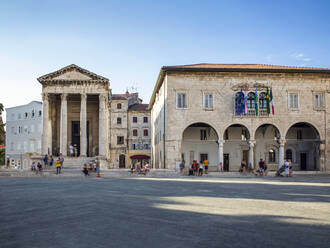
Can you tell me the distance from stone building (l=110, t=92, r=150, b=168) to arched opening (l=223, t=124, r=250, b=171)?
2854 cm

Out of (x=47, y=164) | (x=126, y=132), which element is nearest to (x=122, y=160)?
(x=126, y=132)

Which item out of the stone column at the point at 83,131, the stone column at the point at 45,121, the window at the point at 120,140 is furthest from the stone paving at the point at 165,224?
the window at the point at 120,140

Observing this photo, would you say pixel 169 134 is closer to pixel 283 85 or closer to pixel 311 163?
pixel 283 85

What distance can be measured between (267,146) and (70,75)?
75.5 ft

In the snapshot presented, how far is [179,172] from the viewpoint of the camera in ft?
101

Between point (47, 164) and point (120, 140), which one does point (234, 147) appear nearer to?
point (47, 164)

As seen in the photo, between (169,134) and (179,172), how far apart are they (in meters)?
3.93

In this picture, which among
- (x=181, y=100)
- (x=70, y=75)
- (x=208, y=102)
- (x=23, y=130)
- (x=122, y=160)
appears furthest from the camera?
(x=23, y=130)

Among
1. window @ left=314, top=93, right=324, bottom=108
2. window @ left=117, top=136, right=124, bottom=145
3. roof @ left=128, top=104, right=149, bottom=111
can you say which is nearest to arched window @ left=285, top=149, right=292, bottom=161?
window @ left=314, top=93, right=324, bottom=108

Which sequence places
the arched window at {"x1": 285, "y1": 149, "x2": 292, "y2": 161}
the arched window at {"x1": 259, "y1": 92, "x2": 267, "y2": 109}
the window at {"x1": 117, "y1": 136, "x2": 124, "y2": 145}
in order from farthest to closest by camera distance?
the window at {"x1": 117, "y1": 136, "x2": 124, "y2": 145} < the arched window at {"x1": 285, "y1": 149, "x2": 292, "y2": 161} < the arched window at {"x1": 259, "y1": 92, "x2": 267, "y2": 109}

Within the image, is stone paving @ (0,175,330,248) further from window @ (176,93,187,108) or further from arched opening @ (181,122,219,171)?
arched opening @ (181,122,219,171)

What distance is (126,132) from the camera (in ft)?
217

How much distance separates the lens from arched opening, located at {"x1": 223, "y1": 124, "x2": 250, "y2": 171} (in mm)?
38094

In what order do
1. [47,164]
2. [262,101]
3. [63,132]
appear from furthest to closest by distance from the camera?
[63,132], [47,164], [262,101]
